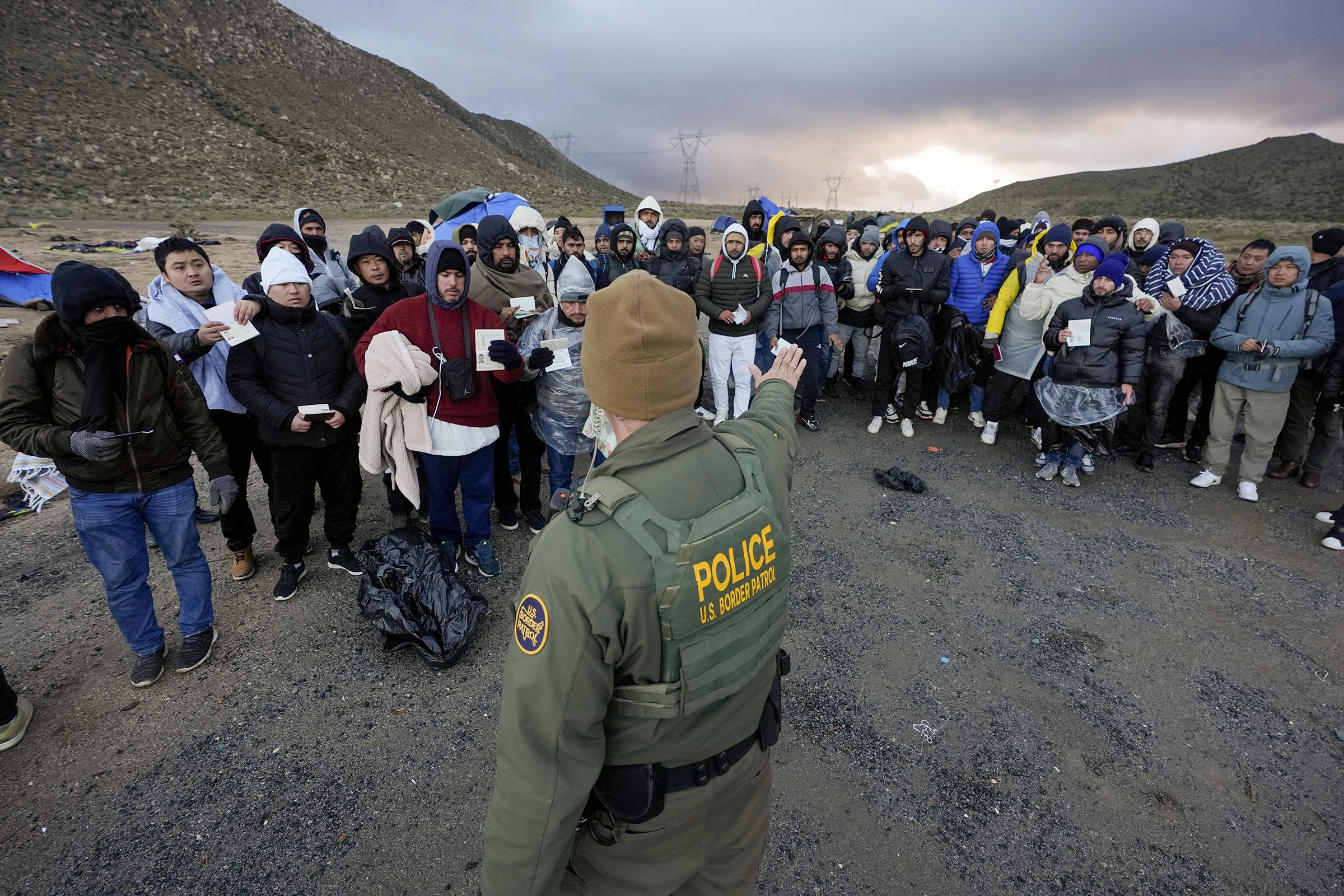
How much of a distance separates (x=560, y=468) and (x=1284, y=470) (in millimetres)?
7005

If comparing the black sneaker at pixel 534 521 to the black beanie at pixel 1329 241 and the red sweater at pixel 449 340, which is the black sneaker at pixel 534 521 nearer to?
the red sweater at pixel 449 340

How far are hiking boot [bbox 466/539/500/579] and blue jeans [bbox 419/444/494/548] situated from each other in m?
0.04

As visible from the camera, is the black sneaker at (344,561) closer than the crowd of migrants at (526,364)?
No

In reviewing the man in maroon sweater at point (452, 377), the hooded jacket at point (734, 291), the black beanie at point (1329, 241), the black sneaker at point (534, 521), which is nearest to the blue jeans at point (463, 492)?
the man in maroon sweater at point (452, 377)

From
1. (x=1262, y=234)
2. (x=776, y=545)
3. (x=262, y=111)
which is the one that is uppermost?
(x=262, y=111)

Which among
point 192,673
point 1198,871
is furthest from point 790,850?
point 192,673

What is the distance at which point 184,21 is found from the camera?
186 ft

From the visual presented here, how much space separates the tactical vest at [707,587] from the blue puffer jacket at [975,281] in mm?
6199

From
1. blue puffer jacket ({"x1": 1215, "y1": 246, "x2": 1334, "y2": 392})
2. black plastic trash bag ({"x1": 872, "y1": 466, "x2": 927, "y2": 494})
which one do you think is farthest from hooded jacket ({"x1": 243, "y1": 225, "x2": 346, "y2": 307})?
blue puffer jacket ({"x1": 1215, "y1": 246, "x2": 1334, "y2": 392})

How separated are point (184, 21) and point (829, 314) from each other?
269 feet

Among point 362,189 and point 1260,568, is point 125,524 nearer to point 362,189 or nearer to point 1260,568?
point 1260,568

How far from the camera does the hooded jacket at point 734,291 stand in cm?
605

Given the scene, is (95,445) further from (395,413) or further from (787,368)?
(787,368)

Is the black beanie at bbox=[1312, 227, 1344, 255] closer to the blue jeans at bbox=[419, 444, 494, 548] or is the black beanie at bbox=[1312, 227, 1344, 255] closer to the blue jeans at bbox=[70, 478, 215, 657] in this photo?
the blue jeans at bbox=[419, 444, 494, 548]
